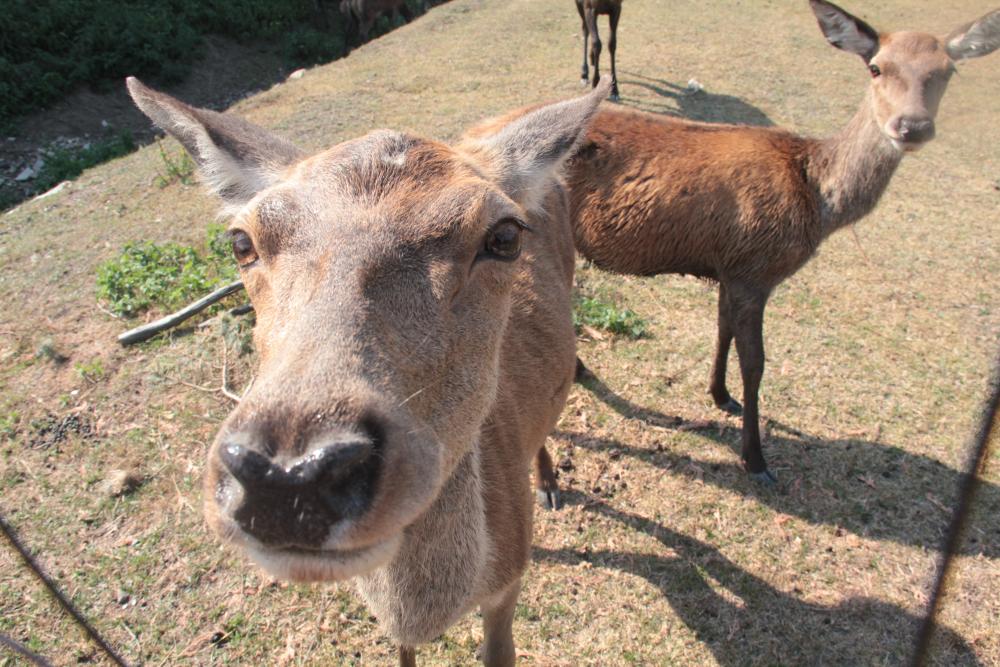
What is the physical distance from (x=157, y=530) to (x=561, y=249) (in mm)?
3782

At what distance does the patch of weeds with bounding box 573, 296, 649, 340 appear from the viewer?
22.3ft

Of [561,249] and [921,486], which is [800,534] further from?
[561,249]

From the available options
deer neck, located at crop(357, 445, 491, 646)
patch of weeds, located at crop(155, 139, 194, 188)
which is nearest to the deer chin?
deer neck, located at crop(357, 445, 491, 646)

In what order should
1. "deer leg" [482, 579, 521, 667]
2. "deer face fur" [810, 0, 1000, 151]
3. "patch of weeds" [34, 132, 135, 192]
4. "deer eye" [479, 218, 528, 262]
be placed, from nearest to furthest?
"deer eye" [479, 218, 528, 262], "deer leg" [482, 579, 521, 667], "deer face fur" [810, 0, 1000, 151], "patch of weeds" [34, 132, 135, 192]

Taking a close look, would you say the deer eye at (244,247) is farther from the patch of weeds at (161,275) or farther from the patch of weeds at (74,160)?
the patch of weeds at (74,160)

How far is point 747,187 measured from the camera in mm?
5211

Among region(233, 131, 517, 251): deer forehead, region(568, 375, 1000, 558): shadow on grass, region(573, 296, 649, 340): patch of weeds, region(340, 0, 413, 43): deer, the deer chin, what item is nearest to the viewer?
the deer chin

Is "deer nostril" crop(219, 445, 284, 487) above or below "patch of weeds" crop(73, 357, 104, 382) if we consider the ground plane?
above

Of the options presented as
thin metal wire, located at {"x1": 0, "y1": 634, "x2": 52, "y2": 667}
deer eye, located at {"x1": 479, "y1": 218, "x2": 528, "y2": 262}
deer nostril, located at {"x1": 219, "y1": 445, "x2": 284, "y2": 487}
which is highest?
deer nostril, located at {"x1": 219, "y1": 445, "x2": 284, "y2": 487}

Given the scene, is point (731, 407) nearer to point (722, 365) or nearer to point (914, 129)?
point (722, 365)

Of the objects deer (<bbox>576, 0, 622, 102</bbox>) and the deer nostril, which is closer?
the deer nostril

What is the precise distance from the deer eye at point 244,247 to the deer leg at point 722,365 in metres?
4.22

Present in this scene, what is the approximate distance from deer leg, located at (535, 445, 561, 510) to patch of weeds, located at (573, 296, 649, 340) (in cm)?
204

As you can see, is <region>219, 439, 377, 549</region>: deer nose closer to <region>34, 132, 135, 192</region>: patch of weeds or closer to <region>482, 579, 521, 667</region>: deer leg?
<region>482, 579, 521, 667</region>: deer leg
